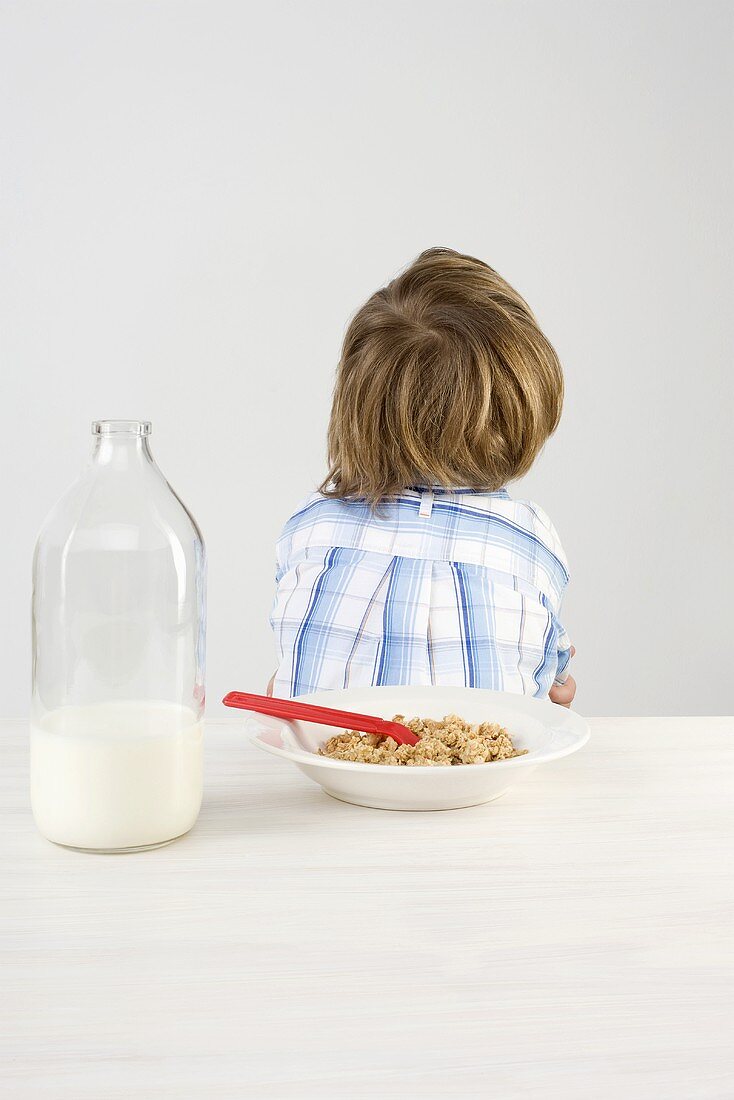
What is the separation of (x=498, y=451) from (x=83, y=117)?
193cm

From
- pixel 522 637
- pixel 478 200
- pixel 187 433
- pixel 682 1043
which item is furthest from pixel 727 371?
pixel 682 1043

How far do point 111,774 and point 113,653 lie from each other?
0.07 m

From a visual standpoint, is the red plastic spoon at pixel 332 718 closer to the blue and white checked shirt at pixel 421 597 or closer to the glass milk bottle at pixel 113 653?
the glass milk bottle at pixel 113 653

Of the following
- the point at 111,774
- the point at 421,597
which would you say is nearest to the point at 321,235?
the point at 421,597

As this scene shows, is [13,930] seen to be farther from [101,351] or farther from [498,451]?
[101,351]

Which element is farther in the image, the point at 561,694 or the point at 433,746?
the point at 561,694

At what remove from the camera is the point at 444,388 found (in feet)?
4.08

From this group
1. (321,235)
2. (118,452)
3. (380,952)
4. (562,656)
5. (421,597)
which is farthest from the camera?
(321,235)

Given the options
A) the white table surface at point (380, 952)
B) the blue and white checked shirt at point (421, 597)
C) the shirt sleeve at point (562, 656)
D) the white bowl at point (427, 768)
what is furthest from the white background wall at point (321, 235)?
the white table surface at point (380, 952)

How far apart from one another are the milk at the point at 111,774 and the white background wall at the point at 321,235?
87.9 inches

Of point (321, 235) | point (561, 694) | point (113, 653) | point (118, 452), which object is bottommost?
point (561, 694)

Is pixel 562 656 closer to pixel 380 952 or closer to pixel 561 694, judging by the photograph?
pixel 561 694

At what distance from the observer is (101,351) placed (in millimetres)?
2773

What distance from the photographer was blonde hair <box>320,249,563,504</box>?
1238mm
